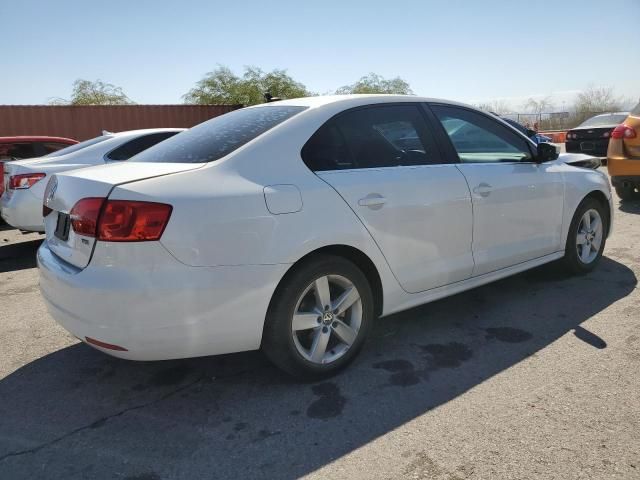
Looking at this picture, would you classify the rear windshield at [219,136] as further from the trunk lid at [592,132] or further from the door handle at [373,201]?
the trunk lid at [592,132]

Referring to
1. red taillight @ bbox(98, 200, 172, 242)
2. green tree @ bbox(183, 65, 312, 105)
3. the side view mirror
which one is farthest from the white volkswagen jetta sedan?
green tree @ bbox(183, 65, 312, 105)

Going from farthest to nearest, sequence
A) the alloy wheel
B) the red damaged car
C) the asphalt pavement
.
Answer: the red damaged car < the alloy wheel < the asphalt pavement

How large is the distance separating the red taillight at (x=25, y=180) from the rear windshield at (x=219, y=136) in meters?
3.42

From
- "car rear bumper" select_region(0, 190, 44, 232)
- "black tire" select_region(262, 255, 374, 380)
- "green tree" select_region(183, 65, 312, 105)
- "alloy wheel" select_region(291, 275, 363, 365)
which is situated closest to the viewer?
"black tire" select_region(262, 255, 374, 380)

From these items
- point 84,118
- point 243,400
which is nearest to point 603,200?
point 243,400

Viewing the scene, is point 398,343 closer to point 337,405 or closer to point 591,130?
point 337,405

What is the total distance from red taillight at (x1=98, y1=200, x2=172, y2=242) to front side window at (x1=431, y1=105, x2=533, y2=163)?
83.0 inches

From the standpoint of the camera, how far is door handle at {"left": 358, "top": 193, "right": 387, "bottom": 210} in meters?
3.10

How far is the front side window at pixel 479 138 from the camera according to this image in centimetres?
380

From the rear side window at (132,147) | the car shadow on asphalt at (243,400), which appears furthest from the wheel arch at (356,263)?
the rear side window at (132,147)

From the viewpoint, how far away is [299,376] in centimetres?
300

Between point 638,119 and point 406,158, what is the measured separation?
5.90 meters

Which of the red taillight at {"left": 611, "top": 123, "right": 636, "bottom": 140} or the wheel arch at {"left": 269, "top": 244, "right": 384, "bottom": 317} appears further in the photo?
the red taillight at {"left": 611, "top": 123, "right": 636, "bottom": 140}

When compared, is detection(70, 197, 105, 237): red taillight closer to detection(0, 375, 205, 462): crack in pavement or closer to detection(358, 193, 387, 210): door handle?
detection(0, 375, 205, 462): crack in pavement
